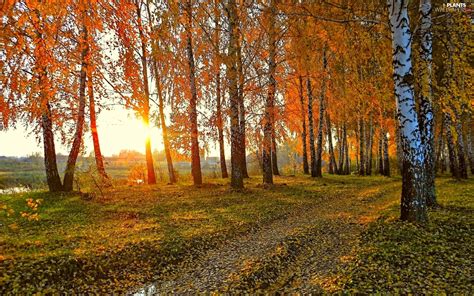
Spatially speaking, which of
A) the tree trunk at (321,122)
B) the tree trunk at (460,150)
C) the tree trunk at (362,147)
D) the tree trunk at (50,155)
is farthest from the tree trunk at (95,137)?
the tree trunk at (362,147)

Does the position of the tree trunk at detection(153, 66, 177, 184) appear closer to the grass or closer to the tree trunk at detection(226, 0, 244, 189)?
the tree trunk at detection(226, 0, 244, 189)

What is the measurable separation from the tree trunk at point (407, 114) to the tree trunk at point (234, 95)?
7742mm

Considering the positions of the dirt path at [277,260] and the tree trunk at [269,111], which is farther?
the tree trunk at [269,111]

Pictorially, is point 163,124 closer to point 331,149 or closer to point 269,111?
point 269,111

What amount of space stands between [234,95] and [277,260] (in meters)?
10.1

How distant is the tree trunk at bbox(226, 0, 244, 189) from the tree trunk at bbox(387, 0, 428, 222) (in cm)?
774

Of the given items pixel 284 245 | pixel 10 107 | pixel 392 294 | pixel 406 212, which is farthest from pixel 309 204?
pixel 10 107

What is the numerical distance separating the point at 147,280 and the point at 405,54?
8.26 meters

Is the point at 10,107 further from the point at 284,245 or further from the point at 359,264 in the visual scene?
the point at 359,264

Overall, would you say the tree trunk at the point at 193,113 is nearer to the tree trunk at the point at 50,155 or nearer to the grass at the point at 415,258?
the tree trunk at the point at 50,155

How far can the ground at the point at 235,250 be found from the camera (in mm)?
5609

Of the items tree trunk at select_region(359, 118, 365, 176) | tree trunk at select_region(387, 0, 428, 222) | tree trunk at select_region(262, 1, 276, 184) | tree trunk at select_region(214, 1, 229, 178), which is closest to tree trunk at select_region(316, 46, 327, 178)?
tree trunk at select_region(262, 1, 276, 184)

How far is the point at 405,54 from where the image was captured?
26.3ft

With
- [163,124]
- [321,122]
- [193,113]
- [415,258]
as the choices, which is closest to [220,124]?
[193,113]
